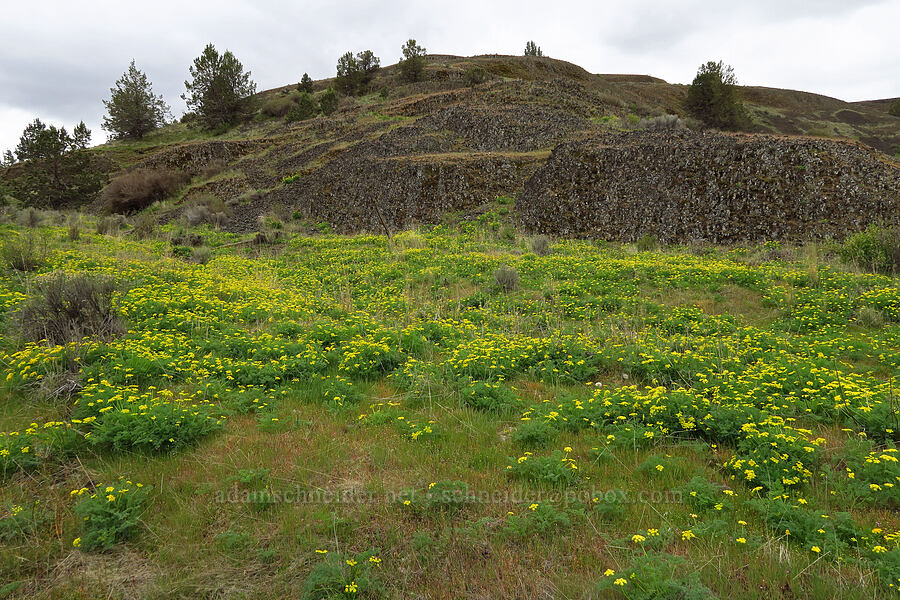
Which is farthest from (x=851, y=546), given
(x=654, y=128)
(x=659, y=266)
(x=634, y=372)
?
(x=654, y=128)

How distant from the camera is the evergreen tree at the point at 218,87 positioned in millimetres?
43781

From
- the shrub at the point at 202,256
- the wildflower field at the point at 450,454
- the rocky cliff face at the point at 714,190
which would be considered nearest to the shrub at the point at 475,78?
the rocky cliff face at the point at 714,190

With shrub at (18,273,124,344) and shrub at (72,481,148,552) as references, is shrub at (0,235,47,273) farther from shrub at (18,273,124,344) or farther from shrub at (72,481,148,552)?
shrub at (72,481,148,552)

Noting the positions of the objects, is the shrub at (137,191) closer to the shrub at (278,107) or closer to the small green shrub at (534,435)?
the shrub at (278,107)

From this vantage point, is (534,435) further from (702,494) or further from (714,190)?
(714,190)

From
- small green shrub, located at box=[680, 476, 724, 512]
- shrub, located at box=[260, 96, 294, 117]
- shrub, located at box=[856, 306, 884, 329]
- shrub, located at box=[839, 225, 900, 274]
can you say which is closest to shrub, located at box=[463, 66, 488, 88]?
shrub, located at box=[260, 96, 294, 117]

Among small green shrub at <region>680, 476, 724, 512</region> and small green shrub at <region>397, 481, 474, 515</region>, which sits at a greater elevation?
small green shrub at <region>397, 481, 474, 515</region>

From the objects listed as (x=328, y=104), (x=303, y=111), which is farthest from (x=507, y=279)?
(x=303, y=111)

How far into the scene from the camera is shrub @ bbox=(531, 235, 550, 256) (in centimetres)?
1495

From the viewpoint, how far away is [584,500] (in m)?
3.52

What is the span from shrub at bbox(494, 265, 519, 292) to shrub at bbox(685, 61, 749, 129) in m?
30.2

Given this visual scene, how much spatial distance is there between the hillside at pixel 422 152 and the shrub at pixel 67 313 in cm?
1522

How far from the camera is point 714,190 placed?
16.2 meters

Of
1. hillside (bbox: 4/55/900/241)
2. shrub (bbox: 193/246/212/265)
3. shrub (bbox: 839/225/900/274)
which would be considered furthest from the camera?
hillside (bbox: 4/55/900/241)
